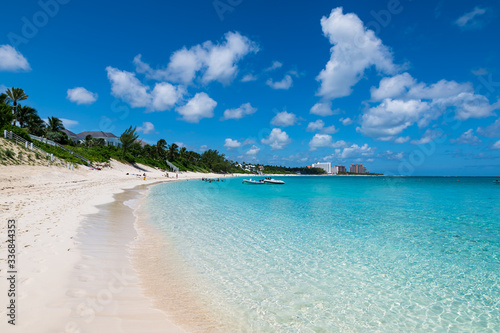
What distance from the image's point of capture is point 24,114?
53.2 metres

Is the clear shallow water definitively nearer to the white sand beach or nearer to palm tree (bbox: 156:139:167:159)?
the white sand beach

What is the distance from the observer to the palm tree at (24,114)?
172 feet

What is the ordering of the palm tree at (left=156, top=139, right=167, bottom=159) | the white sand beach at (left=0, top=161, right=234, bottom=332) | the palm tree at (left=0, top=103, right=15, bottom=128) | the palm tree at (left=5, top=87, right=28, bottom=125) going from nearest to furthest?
1. the white sand beach at (left=0, top=161, right=234, bottom=332)
2. the palm tree at (left=0, top=103, right=15, bottom=128)
3. the palm tree at (left=5, top=87, right=28, bottom=125)
4. the palm tree at (left=156, top=139, right=167, bottom=159)

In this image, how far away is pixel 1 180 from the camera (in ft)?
70.7

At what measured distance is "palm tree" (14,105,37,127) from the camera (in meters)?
52.5

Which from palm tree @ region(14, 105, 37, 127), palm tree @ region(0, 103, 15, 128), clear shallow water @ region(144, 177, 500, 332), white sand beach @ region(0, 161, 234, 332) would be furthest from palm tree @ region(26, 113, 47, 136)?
clear shallow water @ region(144, 177, 500, 332)

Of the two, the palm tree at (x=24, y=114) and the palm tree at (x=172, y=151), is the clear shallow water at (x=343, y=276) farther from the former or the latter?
the palm tree at (x=172, y=151)

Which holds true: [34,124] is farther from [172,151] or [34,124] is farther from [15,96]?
[172,151]

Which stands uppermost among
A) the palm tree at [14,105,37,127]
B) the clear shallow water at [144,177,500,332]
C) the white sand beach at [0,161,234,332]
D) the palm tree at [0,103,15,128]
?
the palm tree at [14,105,37,127]

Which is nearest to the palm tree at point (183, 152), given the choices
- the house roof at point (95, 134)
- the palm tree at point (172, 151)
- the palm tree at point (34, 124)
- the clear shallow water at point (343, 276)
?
the palm tree at point (172, 151)

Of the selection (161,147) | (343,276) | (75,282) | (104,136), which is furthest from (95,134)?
(343,276)

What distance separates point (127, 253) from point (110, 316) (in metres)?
4.23

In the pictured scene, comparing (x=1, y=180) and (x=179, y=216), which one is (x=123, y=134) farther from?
(x=179, y=216)

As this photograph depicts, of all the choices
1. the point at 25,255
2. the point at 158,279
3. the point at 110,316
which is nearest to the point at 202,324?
the point at 110,316
